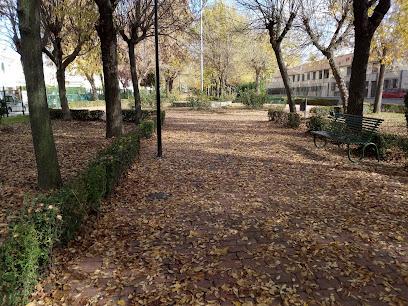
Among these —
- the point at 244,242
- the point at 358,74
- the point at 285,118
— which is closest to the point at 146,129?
the point at 358,74

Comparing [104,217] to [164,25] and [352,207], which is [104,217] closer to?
[352,207]

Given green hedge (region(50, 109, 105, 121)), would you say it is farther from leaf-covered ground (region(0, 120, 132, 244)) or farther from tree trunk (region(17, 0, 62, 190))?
tree trunk (region(17, 0, 62, 190))

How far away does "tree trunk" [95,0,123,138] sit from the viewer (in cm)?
870

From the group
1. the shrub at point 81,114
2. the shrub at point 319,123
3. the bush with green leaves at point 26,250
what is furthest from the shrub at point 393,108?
the bush with green leaves at point 26,250

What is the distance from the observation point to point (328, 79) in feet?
183

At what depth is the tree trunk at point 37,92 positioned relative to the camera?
404 centimetres

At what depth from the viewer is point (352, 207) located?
4668mm

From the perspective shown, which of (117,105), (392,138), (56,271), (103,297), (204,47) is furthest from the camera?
(204,47)

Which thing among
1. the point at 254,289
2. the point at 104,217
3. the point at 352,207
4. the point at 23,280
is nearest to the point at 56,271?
the point at 23,280

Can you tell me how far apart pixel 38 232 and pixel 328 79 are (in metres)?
60.4

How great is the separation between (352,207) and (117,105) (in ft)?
24.5

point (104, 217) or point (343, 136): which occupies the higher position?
point (343, 136)

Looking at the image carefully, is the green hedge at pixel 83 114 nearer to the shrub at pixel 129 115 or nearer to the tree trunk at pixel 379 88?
the shrub at pixel 129 115

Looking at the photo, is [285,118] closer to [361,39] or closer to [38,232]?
[361,39]
